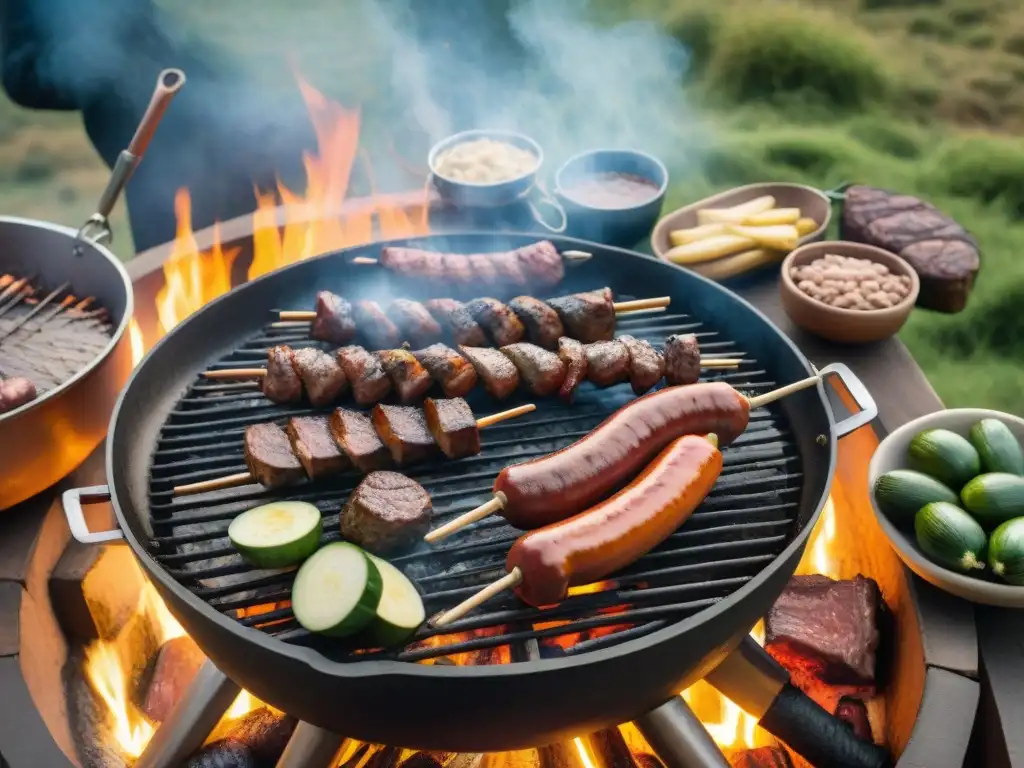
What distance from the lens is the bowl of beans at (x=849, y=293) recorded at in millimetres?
4176

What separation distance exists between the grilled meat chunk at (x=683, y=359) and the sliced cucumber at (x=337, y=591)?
152 cm

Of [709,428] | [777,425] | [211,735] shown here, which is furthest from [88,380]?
[777,425]

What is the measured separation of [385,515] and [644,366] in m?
1.28

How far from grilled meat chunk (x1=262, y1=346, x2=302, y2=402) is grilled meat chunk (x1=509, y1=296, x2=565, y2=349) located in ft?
3.30

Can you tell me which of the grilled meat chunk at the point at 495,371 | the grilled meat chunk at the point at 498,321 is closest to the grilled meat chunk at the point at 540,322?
the grilled meat chunk at the point at 498,321

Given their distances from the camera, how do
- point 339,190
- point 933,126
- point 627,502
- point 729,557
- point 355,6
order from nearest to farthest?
point 627,502 → point 729,557 → point 339,190 → point 933,126 → point 355,6

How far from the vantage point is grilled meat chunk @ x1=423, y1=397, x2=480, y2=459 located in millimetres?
2840

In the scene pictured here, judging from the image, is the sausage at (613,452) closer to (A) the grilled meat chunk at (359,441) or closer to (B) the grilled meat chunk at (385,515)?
(B) the grilled meat chunk at (385,515)

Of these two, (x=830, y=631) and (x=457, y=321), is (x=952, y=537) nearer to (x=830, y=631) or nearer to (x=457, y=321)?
(x=830, y=631)

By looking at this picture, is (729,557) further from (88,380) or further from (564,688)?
(88,380)

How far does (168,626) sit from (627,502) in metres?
2.51

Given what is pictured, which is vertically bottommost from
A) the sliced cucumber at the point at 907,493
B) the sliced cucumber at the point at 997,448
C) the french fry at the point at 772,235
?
the french fry at the point at 772,235

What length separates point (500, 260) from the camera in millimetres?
3729

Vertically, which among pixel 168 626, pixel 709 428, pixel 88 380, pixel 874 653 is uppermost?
pixel 709 428
